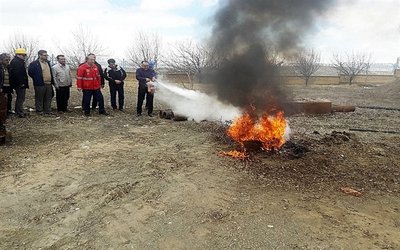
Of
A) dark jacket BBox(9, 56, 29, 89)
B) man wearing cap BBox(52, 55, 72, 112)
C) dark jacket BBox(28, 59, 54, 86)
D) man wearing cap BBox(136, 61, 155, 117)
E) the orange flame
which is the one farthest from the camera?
man wearing cap BBox(136, 61, 155, 117)

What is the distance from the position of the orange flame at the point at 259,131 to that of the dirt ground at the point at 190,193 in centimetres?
25

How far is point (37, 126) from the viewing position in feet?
28.2

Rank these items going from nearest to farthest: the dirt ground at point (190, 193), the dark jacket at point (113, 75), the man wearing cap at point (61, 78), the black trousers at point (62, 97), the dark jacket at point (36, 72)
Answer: the dirt ground at point (190, 193), the dark jacket at point (36, 72), the man wearing cap at point (61, 78), the black trousers at point (62, 97), the dark jacket at point (113, 75)

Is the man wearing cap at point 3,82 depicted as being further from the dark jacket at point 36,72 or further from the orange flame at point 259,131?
the orange flame at point 259,131

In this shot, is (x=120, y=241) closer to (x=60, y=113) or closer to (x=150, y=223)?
(x=150, y=223)

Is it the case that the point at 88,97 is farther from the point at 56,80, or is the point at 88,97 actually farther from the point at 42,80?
the point at 42,80

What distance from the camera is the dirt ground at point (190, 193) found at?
3.78 meters

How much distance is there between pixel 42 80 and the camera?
31.3 ft

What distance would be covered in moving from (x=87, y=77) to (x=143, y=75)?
5.39 feet

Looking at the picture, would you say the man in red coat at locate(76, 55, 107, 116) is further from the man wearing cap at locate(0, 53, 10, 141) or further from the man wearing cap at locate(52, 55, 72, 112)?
the man wearing cap at locate(0, 53, 10, 141)

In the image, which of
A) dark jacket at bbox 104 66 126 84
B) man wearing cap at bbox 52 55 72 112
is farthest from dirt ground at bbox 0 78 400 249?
dark jacket at bbox 104 66 126 84

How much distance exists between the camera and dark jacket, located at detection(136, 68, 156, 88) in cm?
1038

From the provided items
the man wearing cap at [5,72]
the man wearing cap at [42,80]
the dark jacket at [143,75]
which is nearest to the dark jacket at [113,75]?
the dark jacket at [143,75]

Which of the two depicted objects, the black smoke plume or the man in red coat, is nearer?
the black smoke plume
